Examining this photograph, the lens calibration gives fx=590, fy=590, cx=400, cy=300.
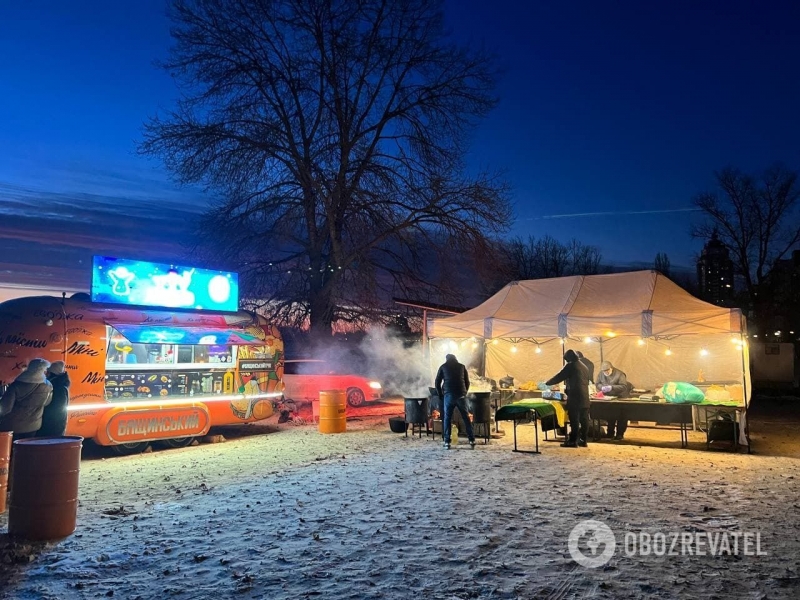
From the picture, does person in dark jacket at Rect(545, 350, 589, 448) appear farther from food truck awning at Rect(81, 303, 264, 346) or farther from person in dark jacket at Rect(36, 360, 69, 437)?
person in dark jacket at Rect(36, 360, 69, 437)

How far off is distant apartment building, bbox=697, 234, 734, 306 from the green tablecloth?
1172 inches

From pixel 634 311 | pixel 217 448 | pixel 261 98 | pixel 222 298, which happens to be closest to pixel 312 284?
pixel 261 98

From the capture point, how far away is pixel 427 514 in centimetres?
638

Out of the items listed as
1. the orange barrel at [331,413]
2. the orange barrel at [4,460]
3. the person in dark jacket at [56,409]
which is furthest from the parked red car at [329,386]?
the orange barrel at [4,460]

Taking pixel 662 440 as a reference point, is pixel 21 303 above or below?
above

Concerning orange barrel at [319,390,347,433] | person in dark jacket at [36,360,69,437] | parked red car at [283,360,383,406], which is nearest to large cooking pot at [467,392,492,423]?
orange barrel at [319,390,347,433]

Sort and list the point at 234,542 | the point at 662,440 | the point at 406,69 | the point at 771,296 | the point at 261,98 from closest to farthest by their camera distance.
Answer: the point at 234,542
the point at 662,440
the point at 261,98
the point at 406,69
the point at 771,296

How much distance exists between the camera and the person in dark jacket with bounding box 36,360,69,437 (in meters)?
7.92

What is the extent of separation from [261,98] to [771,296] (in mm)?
→ 31242

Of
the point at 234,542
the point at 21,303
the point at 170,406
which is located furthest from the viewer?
the point at 170,406

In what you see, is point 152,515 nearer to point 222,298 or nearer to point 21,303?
point 21,303

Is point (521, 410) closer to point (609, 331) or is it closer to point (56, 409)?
point (609, 331)

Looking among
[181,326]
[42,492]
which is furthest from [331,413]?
[42,492]

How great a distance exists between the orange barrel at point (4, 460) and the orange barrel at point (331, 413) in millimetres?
7088
